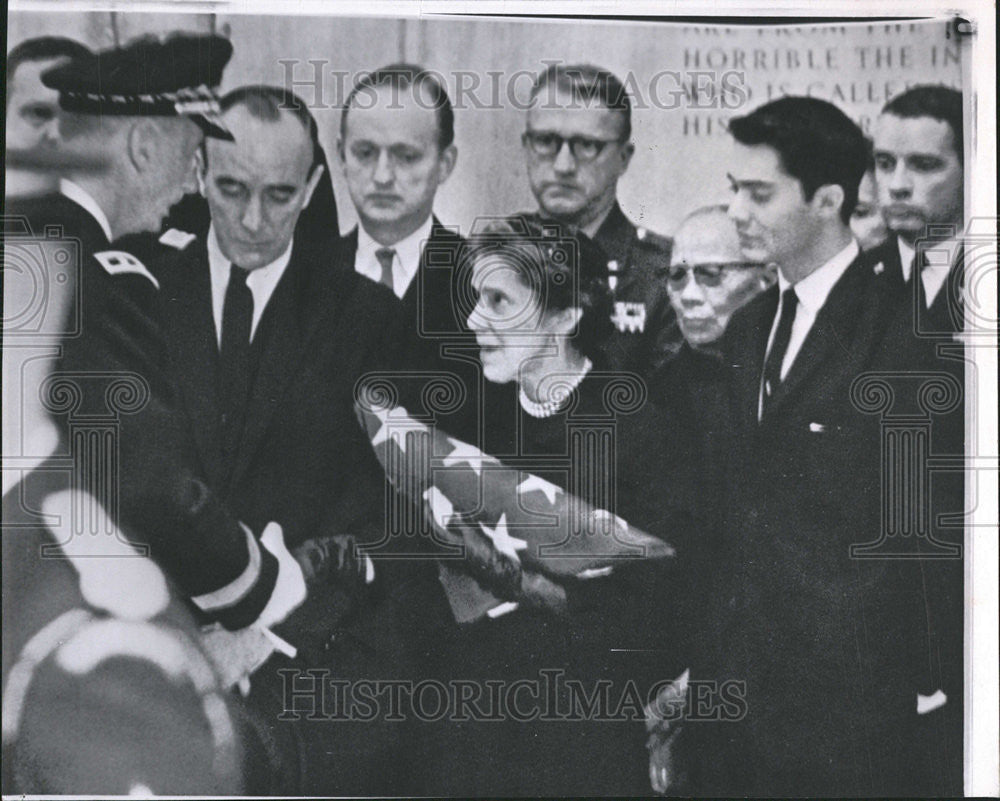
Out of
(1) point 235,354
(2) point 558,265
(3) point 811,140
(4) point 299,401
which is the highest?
→ (3) point 811,140

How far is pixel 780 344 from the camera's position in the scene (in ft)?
8.45

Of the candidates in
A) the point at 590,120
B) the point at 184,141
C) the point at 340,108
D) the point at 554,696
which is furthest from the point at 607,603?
the point at 184,141

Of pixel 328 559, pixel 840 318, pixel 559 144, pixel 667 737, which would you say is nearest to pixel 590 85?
pixel 559 144

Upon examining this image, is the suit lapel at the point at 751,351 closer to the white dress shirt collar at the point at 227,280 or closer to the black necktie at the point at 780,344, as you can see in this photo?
the black necktie at the point at 780,344

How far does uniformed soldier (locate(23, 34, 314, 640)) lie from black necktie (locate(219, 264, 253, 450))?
5.2 inches

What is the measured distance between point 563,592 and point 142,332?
1270 mm

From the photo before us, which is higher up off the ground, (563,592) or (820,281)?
(820,281)

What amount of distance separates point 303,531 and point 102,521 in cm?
51

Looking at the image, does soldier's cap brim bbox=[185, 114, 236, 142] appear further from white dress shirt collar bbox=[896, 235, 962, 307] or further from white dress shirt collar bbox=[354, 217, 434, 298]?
white dress shirt collar bbox=[896, 235, 962, 307]

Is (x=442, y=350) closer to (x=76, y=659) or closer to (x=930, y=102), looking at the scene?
(x=76, y=659)

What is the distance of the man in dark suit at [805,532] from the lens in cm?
255

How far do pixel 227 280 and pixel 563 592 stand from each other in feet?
3.88

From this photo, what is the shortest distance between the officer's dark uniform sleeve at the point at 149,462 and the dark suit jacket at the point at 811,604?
123cm

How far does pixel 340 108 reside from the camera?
2.55m
